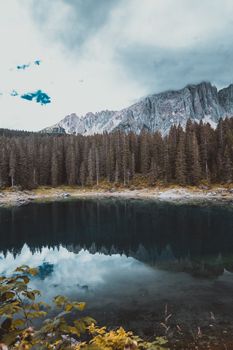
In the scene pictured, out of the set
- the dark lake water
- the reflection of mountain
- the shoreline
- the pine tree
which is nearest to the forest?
the pine tree

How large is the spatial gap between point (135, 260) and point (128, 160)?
7224 centimetres

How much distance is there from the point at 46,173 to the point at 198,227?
74.5 m

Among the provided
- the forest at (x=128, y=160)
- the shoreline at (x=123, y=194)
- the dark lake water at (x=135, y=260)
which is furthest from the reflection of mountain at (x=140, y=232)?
the forest at (x=128, y=160)

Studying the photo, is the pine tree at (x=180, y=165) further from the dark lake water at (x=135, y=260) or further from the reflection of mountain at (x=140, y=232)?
the dark lake water at (x=135, y=260)

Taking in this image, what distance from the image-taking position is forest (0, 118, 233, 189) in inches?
3275

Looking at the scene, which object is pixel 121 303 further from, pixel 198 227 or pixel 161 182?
pixel 161 182

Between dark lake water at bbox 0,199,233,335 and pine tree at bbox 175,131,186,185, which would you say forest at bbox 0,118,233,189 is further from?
dark lake water at bbox 0,199,233,335

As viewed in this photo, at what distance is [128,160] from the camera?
322ft

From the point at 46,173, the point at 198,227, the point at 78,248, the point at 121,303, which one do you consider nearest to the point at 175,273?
the point at 121,303

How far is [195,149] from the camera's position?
82.3 meters

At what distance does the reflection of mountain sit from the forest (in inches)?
1035

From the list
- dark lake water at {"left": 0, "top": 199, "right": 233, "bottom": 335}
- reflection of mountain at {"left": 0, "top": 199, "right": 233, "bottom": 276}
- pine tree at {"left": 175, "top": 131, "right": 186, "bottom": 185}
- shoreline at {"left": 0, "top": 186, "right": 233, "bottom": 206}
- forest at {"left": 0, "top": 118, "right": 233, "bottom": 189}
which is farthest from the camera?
forest at {"left": 0, "top": 118, "right": 233, "bottom": 189}

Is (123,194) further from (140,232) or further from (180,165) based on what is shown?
(140,232)

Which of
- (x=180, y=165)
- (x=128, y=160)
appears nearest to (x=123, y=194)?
(x=128, y=160)
